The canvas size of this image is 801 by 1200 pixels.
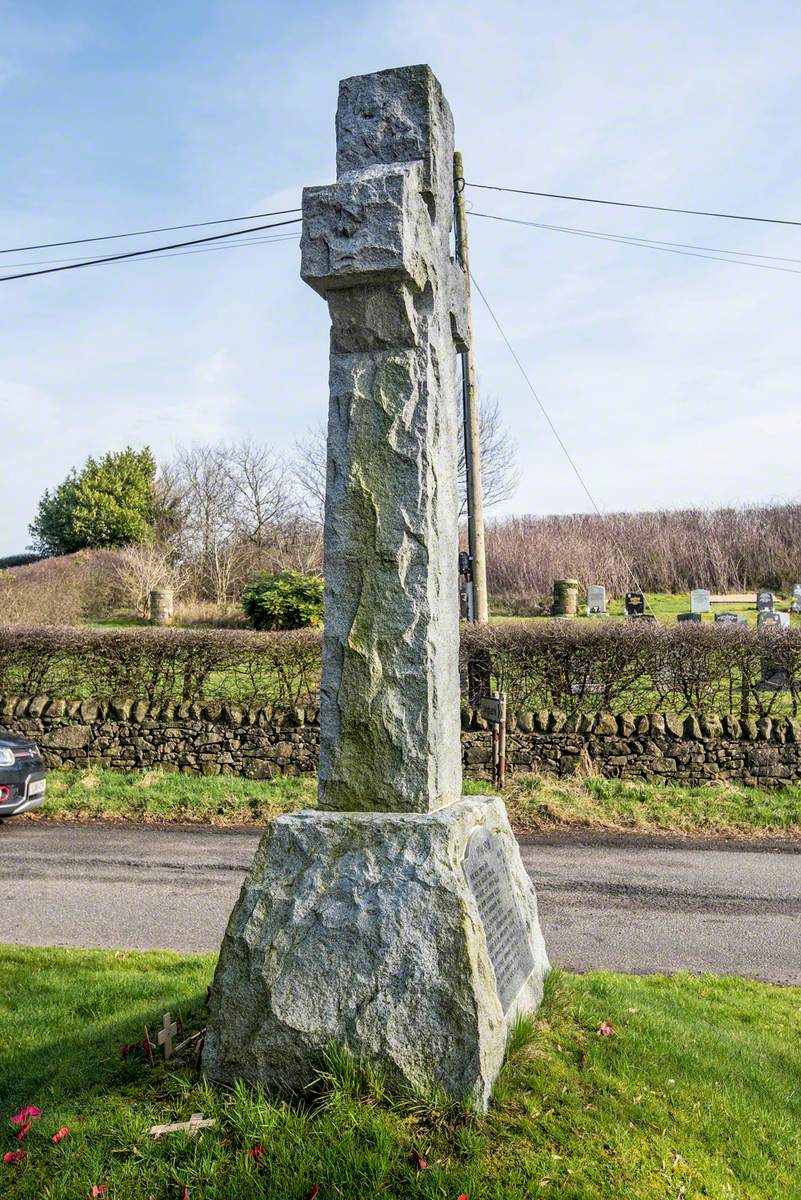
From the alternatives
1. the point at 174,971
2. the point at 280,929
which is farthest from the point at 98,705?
the point at 280,929

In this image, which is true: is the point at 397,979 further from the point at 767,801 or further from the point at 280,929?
the point at 767,801

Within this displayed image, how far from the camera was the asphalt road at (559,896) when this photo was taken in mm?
6367

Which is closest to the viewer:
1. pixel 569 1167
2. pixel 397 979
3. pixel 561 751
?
pixel 569 1167

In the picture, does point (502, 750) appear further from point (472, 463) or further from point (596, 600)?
point (596, 600)

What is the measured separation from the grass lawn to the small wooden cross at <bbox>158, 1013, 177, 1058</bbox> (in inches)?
263

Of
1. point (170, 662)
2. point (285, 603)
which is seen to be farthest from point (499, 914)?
point (285, 603)

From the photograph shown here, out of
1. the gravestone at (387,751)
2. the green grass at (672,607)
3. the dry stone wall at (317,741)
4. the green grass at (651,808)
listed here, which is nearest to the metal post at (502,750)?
the green grass at (651,808)

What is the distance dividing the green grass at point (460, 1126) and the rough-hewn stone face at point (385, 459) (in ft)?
3.40

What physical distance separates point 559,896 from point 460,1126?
194 inches

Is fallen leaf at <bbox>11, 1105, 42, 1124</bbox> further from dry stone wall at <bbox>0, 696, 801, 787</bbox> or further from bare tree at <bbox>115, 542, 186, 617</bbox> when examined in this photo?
bare tree at <bbox>115, 542, 186, 617</bbox>

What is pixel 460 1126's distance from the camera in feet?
9.44

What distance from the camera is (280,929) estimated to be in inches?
124

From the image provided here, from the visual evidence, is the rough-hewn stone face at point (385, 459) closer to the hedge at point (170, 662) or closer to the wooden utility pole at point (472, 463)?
the hedge at point (170, 662)

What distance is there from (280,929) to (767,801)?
8485 millimetres
